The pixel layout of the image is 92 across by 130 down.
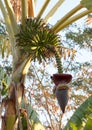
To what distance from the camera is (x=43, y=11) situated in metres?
3.27

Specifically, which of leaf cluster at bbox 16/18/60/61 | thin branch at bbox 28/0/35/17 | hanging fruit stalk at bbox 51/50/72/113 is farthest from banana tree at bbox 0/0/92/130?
hanging fruit stalk at bbox 51/50/72/113

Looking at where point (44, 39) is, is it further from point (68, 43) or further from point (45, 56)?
point (68, 43)

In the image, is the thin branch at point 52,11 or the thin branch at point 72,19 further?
the thin branch at point 52,11

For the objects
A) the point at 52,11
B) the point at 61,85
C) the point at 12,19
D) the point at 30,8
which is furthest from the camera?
the point at 52,11

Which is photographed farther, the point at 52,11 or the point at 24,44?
the point at 52,11

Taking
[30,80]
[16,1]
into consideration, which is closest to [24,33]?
[16,1]

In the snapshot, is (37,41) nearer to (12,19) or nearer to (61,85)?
(12,19)

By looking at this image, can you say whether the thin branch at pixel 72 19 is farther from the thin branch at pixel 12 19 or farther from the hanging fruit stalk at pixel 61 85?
the hanging fruit stalk at pixel 61 85

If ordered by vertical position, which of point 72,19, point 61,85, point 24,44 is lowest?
point 61,85

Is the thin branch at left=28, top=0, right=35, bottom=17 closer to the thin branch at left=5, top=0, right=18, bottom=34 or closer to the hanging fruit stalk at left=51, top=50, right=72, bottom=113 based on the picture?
the thin branch at left=5, top=0, right=18, bottom=34

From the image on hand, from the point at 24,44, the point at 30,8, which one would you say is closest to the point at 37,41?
the point at 24,44

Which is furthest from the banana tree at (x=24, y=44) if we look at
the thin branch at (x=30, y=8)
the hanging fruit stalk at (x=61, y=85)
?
the hanging fruit stalk at (x=61, y=85)

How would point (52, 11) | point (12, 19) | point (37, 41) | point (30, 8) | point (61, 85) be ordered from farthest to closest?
point (52, 11) < point (30, 8) < point (12, 19) < point (37, 41) < point (61, 85)

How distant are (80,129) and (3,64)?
16.1 ft
